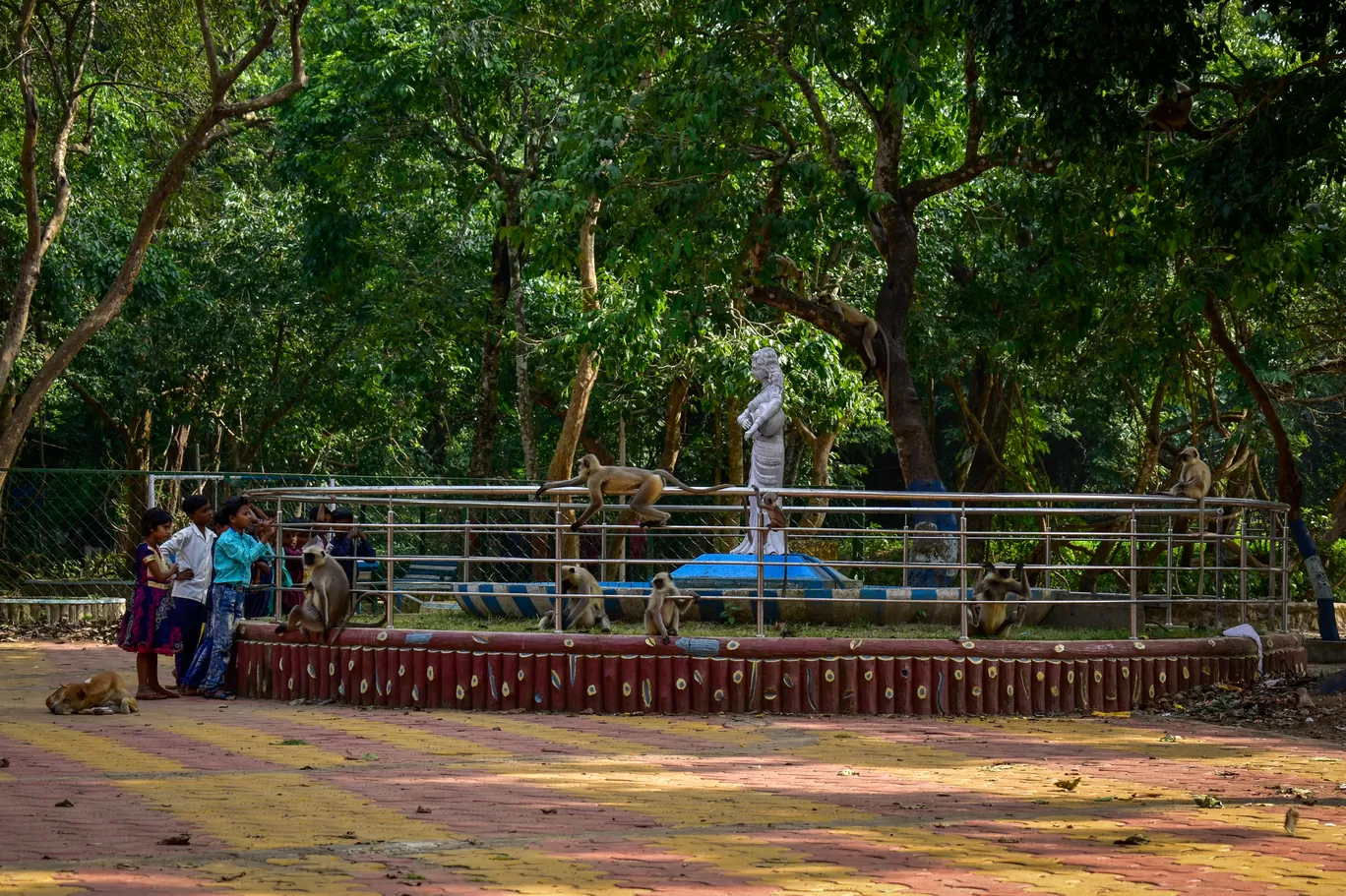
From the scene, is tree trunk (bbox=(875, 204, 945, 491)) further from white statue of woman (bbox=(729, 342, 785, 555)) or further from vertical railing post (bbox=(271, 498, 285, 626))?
vertical railing post (bbox=(271, 498, 285, 626))

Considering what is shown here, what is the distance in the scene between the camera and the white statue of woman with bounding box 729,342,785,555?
42.2 feet

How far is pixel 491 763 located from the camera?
8.15 m

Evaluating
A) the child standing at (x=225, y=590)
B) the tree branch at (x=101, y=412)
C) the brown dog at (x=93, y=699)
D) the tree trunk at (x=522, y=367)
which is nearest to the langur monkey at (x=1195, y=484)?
the child standing at (x=225, y=590)

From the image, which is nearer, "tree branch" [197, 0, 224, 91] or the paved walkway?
the paved walkway

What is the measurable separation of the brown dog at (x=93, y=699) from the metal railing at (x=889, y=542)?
1574 millimetres

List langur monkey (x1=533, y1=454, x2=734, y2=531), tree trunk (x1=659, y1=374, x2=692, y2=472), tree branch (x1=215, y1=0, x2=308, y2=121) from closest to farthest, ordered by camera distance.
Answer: langur monkey (x1=533, y1=454, x2=734, y2=531)
tree branch (x1=215, y1=0, x2=308, y2=121)
tree trunk (x1=659, y1=374, x2=692, y2=472)

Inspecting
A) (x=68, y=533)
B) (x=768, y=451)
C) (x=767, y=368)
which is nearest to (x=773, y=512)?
(x=768, y=451)

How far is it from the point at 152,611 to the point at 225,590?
0.57 meters

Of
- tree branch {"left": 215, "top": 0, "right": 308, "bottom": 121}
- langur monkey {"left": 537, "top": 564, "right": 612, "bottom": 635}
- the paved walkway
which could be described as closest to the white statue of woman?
langur monkey {"left": 537, "top": 564, "right": 612, "bottom": 635}

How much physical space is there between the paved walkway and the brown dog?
0.73 feet

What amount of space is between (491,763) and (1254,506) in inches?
259

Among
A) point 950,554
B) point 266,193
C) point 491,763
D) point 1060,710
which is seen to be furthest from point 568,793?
point 266,193

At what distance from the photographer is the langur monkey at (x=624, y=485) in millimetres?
10680

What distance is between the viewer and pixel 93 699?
10.5 m
